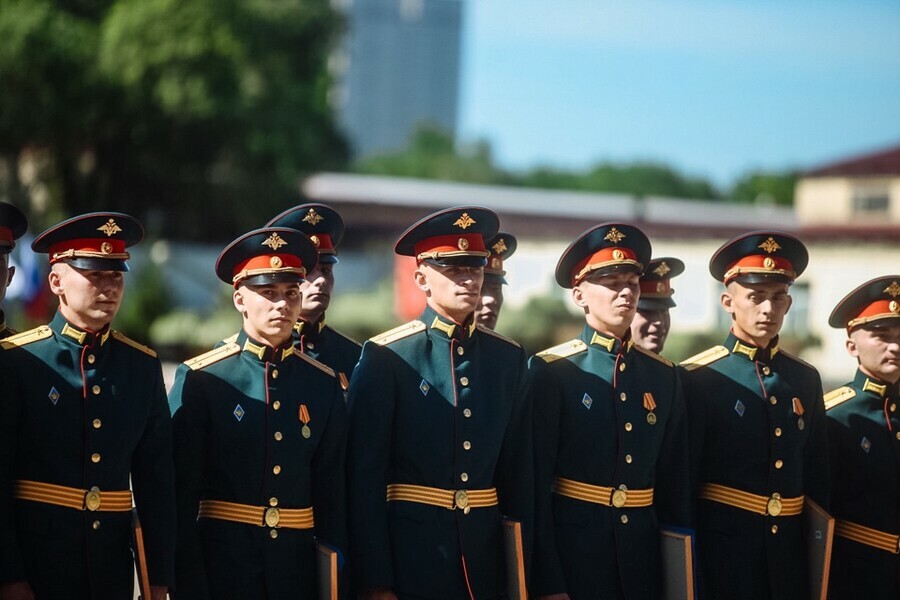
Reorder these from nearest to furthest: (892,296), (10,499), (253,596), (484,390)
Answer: (10,499)
(253,596)
(484,390)
(892,296)

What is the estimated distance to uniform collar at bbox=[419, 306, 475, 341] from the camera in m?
5.36

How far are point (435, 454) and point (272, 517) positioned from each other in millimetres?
730

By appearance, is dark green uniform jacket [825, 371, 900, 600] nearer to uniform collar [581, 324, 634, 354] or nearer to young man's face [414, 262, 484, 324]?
uniform collar [581, 324, 634, 354]

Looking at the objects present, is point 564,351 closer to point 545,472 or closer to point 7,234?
point 545,472

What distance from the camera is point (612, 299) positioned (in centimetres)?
564

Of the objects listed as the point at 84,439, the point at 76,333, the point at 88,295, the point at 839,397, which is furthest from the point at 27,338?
the point at 839,397

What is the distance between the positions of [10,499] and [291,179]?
30112mm

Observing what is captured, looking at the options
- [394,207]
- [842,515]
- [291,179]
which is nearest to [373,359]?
[842,515]

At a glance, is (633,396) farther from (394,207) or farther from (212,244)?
(394,207)

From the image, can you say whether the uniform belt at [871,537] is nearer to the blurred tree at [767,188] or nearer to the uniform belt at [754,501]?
the uniform belt at [754,501]

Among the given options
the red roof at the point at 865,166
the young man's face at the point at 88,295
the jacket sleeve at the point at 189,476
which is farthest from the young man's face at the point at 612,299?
the red roof at the point at 865,166

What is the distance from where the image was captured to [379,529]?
5.02 metres

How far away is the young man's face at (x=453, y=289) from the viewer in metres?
5.29

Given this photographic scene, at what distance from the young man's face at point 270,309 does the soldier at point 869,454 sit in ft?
9.57
